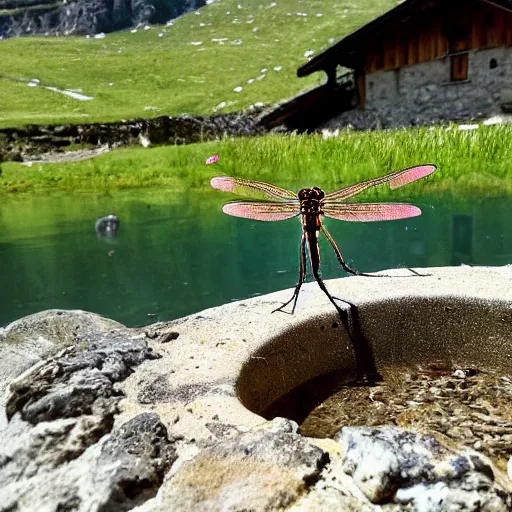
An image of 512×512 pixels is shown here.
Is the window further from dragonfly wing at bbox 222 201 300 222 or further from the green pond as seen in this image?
dragonfly wing at bbox 222 201 300 222

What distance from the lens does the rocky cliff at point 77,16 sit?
44875mm

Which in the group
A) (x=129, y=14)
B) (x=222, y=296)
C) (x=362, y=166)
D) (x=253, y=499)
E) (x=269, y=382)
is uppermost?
(x=129, y=14)

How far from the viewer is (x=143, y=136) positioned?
1825cm

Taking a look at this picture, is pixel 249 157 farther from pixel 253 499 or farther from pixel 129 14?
pixel 129 14

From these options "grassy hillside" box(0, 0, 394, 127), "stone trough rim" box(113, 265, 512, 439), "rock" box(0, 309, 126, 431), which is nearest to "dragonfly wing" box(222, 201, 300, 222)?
"stone trough rim" box(113, 265, 512, 439)

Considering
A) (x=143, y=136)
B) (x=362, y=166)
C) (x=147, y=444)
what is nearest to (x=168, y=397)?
(x=147, y=444)

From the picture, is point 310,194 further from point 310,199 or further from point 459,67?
point 459,67

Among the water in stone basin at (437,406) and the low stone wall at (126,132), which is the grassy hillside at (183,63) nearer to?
the low stone wall at (126,132)

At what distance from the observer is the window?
13.2 metres

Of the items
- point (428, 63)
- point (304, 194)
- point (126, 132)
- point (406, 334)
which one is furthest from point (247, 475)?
point (126, 132)

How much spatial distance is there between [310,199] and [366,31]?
12492mm

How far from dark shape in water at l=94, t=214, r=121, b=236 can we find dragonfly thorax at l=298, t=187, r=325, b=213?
6.25 metres

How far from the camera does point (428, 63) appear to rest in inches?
538

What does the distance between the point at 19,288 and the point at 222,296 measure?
7.41 feet
